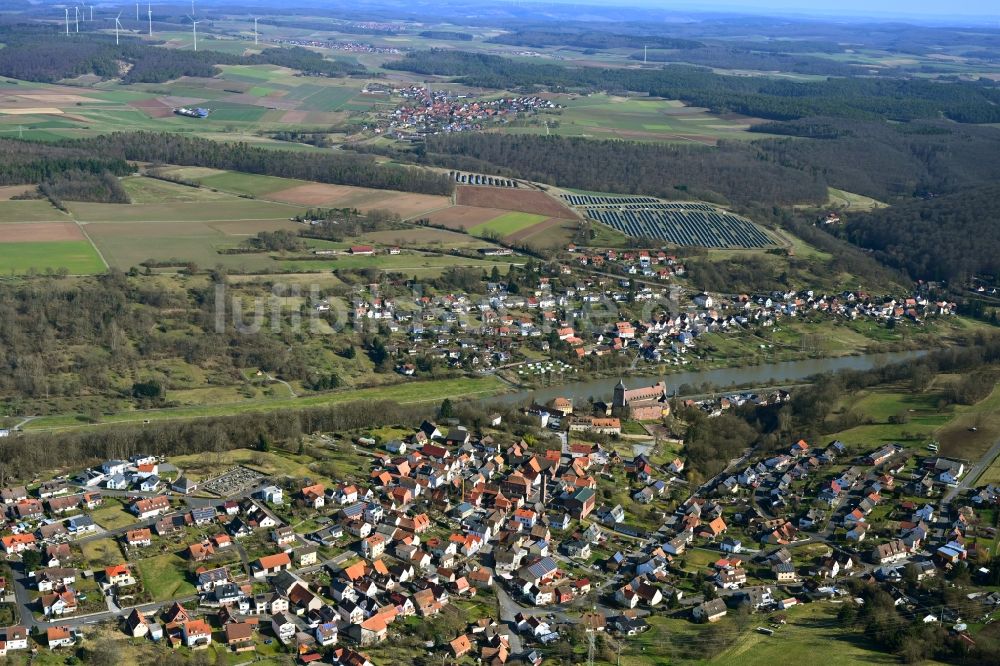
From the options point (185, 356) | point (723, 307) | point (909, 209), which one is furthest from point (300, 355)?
point (909, 209)

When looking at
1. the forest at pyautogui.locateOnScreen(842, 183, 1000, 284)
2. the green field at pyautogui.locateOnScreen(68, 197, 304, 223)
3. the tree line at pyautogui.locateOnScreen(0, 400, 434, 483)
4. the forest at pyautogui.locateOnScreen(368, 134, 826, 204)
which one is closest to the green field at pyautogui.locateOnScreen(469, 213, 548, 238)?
the green field at pyautogui.locateOnScreen(68, 197, 304, 223)

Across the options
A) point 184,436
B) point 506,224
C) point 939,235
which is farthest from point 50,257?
point 939,235

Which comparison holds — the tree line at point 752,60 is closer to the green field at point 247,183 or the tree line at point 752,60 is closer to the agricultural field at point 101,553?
the green field at point 247,183

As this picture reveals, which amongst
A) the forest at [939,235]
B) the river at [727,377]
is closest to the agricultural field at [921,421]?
the river at [727,377]

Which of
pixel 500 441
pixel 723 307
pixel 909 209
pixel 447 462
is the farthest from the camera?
pixel 909 209

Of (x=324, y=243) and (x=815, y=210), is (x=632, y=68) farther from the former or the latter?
(x=324, y=243)

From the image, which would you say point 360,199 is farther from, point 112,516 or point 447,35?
point 447,35
